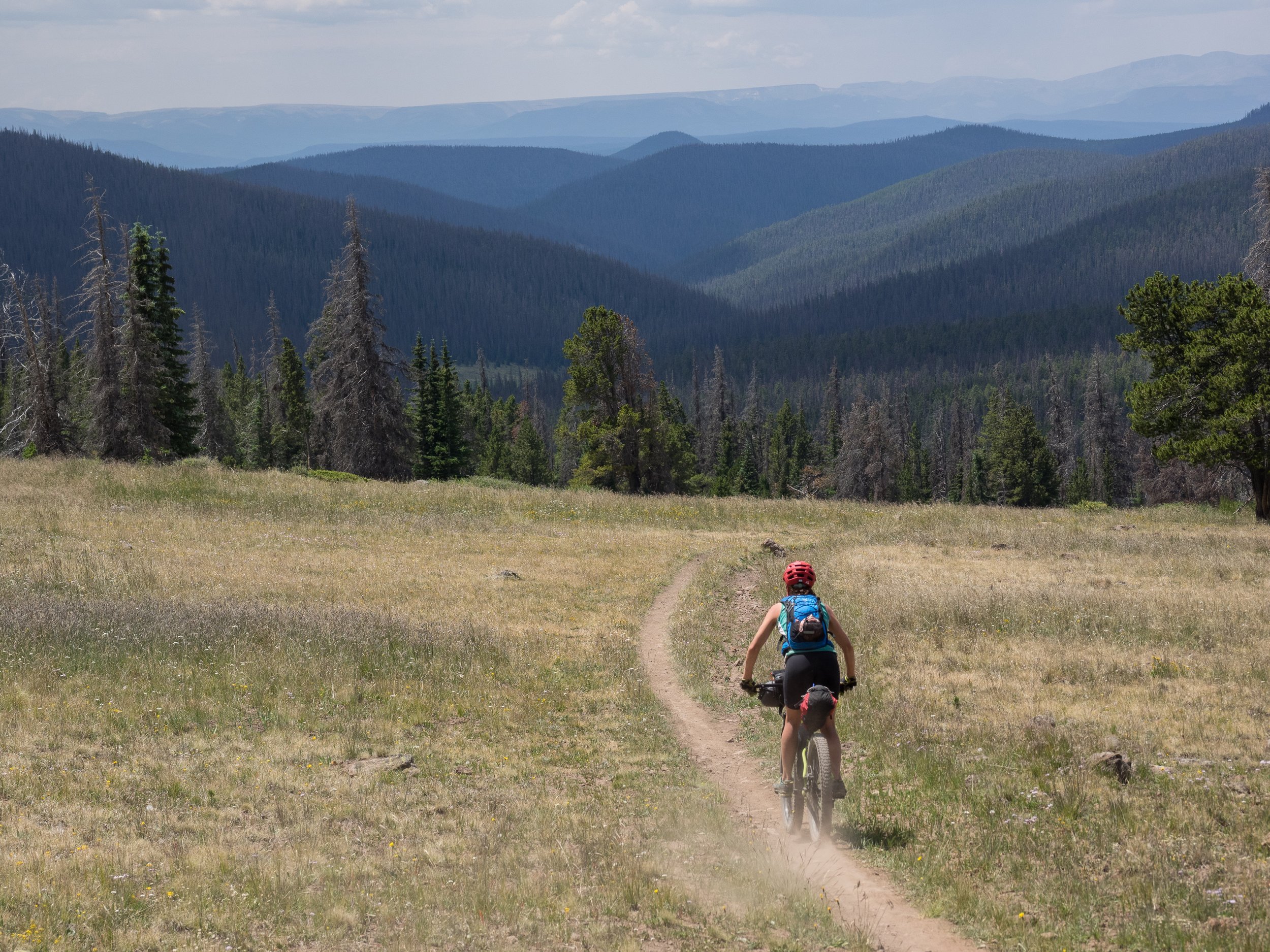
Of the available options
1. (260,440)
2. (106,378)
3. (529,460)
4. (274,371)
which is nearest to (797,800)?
(106,378)

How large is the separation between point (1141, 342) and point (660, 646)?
25.4 metres

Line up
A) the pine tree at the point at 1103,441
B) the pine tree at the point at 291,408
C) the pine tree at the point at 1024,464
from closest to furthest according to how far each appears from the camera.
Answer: the pine tree at the point at 291,408 < the pine tree at the point at 1024,464 < the pine tree at the point at 1103,441

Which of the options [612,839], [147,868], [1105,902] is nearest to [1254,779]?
[1105,902]

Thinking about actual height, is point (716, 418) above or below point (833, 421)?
above

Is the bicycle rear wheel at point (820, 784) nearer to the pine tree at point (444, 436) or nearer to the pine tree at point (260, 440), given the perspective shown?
the pine tree at point (444, 436)

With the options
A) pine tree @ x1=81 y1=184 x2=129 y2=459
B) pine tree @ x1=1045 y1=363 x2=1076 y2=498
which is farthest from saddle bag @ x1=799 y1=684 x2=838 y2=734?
pine tree @ x1=1045 y1=363 x2=1076 y2=498

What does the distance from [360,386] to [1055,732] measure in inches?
1793

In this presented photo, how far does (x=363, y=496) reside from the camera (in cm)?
3597

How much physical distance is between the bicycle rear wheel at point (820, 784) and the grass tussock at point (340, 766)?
25.9 inches

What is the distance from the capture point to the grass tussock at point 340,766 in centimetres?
729

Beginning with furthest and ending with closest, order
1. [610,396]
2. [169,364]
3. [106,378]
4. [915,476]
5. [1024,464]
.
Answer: [915,476], [1024,464], [169,364], [610,396], [106,378]

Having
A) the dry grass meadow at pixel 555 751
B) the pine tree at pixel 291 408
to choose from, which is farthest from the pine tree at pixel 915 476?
the dry grass meadow at pixel 555 751

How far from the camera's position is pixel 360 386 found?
169ft

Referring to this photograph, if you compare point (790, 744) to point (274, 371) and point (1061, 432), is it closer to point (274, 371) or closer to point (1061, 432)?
point (274, 371)
